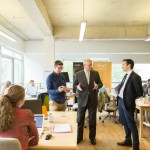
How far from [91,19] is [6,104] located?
5678 millimetres

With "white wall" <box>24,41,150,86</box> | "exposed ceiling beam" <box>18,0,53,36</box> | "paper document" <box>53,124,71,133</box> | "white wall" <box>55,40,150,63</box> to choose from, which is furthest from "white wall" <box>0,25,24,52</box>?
"paper document" <box>53,124,71,133</box>

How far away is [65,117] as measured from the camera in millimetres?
3035

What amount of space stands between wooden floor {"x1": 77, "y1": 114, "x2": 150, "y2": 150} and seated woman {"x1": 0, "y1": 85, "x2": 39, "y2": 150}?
249 cm

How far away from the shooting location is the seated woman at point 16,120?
5.54 ft

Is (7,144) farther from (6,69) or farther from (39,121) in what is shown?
(6,69)

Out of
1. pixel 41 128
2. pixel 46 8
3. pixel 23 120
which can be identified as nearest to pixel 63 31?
pixel 46 8

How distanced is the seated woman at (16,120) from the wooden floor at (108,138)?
8.16 feet

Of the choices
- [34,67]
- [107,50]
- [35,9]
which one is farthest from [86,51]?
[35,9]

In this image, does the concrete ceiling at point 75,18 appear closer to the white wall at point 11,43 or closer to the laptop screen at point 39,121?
the white wall at point 11,43

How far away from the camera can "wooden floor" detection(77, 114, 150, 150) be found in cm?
418

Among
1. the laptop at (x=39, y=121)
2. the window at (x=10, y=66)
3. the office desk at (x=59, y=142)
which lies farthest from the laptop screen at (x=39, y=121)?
the window at (x=10, y=66)

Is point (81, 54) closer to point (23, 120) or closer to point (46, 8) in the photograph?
point (46, 8)

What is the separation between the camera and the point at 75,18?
6750 millimetres

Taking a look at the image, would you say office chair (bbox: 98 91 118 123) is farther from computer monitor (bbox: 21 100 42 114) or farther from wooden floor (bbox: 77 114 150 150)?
computer monitor (bbox: 21 100 42 114)
